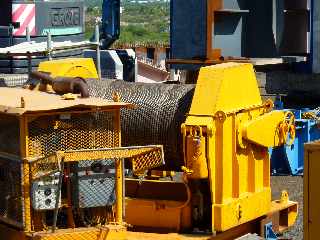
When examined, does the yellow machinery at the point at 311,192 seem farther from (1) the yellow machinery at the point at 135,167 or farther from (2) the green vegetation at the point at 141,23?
(2) the green vegetation at the point at 141,23

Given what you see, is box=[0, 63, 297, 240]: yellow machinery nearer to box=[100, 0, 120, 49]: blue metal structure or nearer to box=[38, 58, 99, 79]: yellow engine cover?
box=[38, 58, 99, 79]: yellow engine cover

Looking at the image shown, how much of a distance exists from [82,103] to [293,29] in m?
10.9

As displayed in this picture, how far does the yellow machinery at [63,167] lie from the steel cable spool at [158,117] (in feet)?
1.67

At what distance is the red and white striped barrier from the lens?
14.6 metres

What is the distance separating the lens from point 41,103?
5.68 meters

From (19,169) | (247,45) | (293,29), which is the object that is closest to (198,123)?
(19,169)

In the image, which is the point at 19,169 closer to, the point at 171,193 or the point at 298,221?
the point at 171,193

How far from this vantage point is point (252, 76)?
6.62 meters

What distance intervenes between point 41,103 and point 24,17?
921 cm

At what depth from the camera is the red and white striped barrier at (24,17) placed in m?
14.6

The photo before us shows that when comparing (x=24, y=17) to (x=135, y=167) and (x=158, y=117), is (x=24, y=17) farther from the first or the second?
(x=135, y=167)

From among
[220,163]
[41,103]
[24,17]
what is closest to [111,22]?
[24,17]

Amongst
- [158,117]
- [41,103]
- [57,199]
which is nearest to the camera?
[57,199]

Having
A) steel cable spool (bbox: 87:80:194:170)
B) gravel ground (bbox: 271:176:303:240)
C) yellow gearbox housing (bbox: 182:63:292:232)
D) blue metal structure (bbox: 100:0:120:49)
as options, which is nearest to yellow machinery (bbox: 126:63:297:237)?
yellow gearbox housing (bbox: 182:63:292:232)
